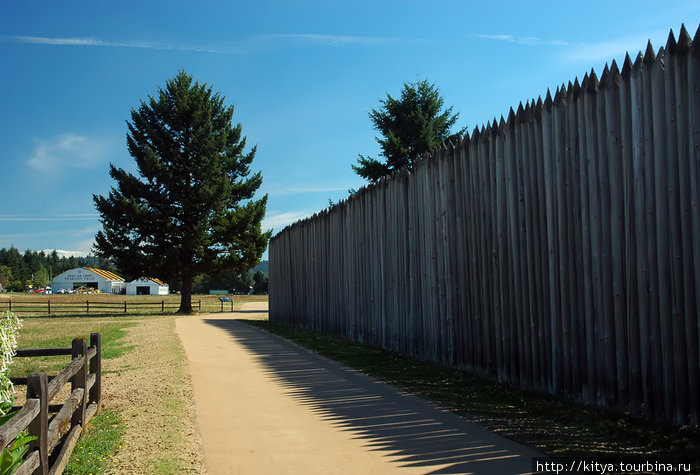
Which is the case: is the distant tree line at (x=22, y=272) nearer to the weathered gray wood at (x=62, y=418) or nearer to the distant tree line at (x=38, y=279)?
the distant tree line at (x=38, y=279)

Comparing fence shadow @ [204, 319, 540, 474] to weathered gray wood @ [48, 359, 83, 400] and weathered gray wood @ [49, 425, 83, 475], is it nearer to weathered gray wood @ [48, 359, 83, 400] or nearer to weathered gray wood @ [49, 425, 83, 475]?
weathered gray wood @ [49, 425, 83, 475]

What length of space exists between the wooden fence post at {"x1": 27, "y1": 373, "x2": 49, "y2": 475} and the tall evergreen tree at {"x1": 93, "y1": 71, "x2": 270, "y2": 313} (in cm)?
2873

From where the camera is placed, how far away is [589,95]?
6250mm

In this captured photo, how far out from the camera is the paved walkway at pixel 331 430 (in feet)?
15.0

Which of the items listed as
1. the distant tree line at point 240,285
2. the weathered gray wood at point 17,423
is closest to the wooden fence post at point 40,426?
the weathered gray wood at point 17,423

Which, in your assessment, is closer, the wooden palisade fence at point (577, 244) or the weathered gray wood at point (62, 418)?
the weathered gray wood at point (62, 418)

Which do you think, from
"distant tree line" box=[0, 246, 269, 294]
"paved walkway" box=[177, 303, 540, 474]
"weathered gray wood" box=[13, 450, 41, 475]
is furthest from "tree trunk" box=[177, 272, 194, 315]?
"distant tree line" box=[0, 246, 269, 294]

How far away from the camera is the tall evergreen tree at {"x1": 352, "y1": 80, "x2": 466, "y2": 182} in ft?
113

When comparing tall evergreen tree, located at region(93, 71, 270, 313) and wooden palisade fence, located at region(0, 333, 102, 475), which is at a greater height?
tall evergreen tree, located at region(93, 71, 270, 313)

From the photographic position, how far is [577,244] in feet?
21.0

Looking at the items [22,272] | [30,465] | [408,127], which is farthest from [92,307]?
[22,272]

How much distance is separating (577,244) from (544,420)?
6.22ft

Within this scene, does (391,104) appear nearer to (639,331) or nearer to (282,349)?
(282,349)

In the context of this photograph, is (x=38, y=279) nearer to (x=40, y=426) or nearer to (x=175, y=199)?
(x=175, y=199)
